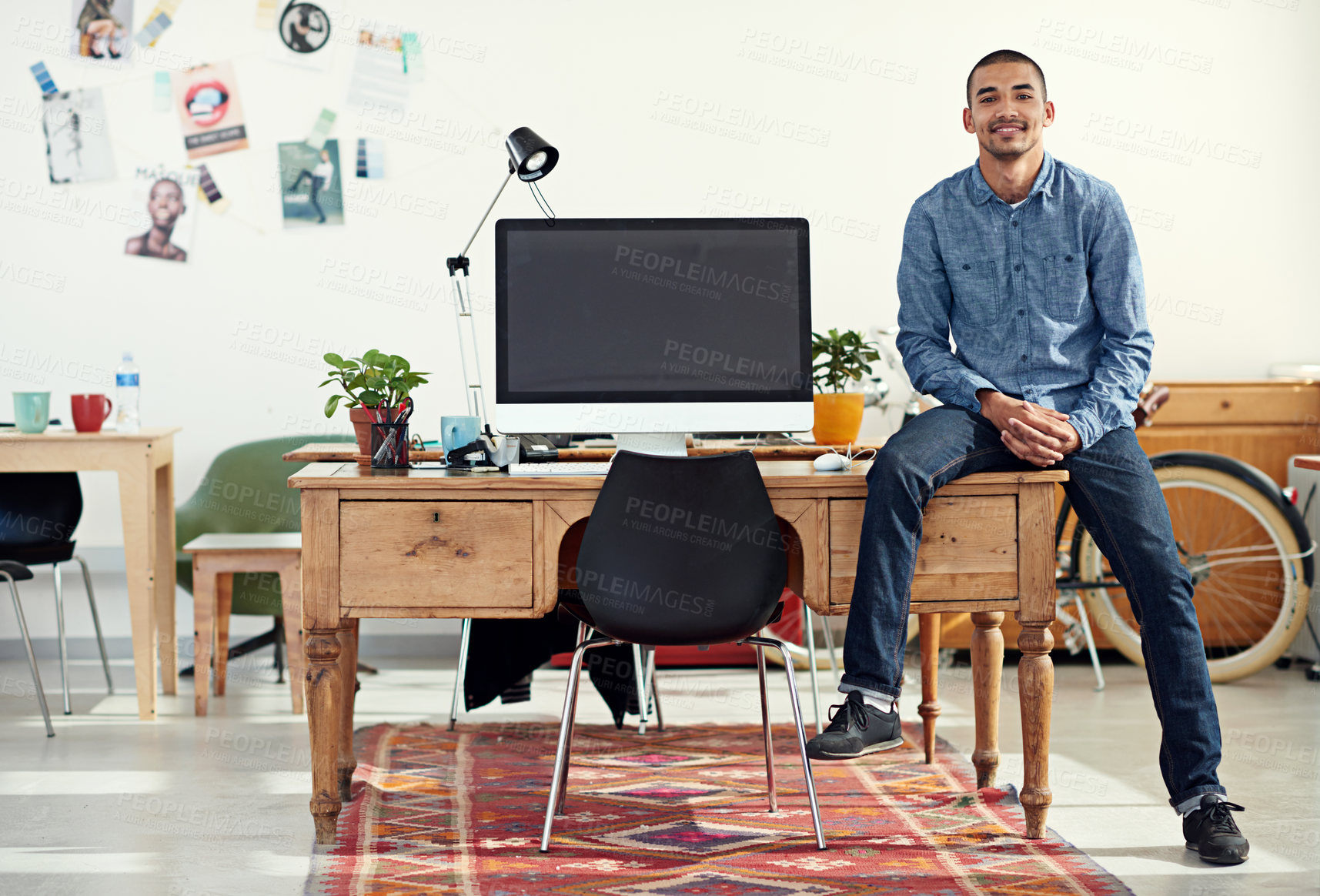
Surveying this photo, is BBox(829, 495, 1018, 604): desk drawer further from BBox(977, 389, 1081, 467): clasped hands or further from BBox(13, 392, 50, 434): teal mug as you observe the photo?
BBox(13, 392, 50, 434): teal mug

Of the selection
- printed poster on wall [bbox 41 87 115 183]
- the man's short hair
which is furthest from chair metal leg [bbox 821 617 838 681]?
printed poster on wall [bbox 41 87 115 183]

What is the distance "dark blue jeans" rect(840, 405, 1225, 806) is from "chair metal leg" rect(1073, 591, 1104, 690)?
1.37 metres

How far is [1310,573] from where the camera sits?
381cm

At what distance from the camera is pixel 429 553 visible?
2154mm

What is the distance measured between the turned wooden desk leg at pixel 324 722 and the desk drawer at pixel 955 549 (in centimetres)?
94

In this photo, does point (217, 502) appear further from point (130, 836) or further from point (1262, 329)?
point (1262, 329)

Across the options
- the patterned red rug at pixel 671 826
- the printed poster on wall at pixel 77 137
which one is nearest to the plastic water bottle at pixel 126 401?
the printed poster on wall at pixel 77 137

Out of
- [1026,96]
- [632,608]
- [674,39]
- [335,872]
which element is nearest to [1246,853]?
[632,608]

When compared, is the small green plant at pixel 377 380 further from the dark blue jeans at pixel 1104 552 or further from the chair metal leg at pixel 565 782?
the dark blue jeans at pixel 1104 552

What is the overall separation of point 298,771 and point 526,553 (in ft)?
3.29

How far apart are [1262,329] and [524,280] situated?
A: 298 centimetres

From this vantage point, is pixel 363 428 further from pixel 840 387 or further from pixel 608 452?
pixel 840 387

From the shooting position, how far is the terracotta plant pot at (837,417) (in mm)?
2768

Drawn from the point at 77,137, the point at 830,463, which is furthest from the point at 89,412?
the point at 830,463
